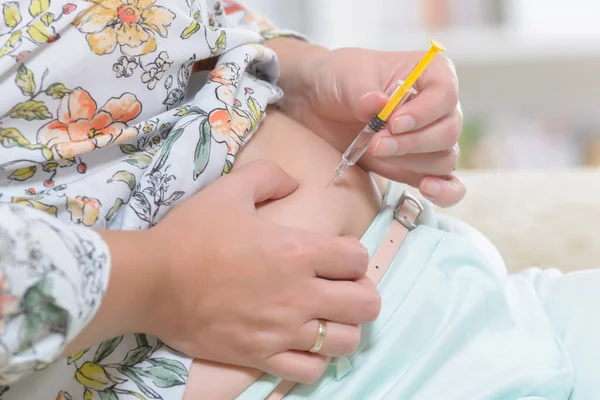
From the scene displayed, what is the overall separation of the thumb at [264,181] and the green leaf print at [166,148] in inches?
2.6

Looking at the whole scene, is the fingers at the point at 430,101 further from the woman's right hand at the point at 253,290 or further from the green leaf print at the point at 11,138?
the green leaf print at the point at 11,138

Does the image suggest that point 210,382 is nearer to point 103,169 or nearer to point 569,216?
point 103,169

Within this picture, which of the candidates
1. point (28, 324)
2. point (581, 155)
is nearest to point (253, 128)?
point (28, 324)

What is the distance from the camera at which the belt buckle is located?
0.74m

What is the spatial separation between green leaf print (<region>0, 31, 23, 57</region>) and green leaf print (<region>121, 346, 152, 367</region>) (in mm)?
287

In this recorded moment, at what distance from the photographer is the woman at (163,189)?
0.56 m

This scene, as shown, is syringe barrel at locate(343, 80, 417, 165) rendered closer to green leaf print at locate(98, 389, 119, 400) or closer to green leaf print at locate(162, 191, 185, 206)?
green leaf print at locate(162, 191, 185, 206)

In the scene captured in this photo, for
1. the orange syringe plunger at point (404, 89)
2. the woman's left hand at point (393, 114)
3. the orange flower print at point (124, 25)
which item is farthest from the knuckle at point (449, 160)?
the orange flower print at point (124, 25)

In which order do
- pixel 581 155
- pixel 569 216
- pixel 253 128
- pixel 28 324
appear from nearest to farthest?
pixel 28 324 < pixel 253 128 < pixel 569 216 < pixel 581 155

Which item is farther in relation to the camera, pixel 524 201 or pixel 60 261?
pixel 524 201

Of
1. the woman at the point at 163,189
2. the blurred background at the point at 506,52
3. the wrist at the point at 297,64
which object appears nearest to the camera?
the woman at the point at 163,189

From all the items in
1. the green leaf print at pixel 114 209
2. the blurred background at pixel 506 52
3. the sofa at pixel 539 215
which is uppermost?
the green leaf print at pixel 114 209

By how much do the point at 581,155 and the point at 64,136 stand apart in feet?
6.42

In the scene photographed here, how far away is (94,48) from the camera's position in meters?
0.62
